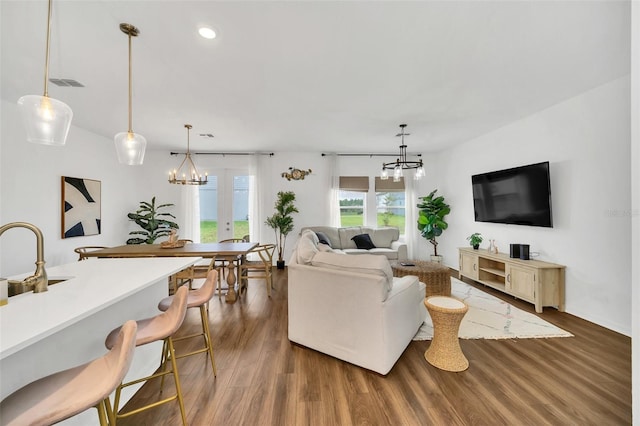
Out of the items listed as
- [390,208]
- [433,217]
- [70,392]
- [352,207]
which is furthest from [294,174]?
[70,392]

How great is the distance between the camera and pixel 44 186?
3.72m

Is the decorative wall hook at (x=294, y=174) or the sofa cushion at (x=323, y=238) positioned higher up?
the decorative wall hook at (x=294, y=174)

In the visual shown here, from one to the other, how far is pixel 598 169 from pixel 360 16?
3251 millimetres

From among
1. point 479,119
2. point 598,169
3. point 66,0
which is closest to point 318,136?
point 479,119

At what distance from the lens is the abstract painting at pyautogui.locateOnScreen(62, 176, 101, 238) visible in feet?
13.2

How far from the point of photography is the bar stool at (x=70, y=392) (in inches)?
32.4

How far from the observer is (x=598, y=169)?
298cm

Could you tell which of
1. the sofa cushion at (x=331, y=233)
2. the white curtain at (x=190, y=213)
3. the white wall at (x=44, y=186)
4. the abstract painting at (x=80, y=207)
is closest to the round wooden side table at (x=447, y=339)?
the sofa cushion at (x=331, y=233)

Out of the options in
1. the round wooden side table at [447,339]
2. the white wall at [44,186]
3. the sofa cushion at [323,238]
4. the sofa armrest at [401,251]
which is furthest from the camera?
the sofa armrest at [401,251]

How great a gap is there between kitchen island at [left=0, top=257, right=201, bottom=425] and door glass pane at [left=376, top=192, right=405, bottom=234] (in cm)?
510

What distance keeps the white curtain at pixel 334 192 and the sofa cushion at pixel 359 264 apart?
12.5 ft

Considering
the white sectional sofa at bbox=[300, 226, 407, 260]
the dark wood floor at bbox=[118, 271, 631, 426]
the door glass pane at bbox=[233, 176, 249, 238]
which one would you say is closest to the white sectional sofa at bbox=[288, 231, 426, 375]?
the dark wood floor at bbox=[118, 271, 631, 426]

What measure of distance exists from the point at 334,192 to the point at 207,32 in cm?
447

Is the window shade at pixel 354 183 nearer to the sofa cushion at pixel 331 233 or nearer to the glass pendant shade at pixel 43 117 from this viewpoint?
the sofa cushion at pixel 331 233
